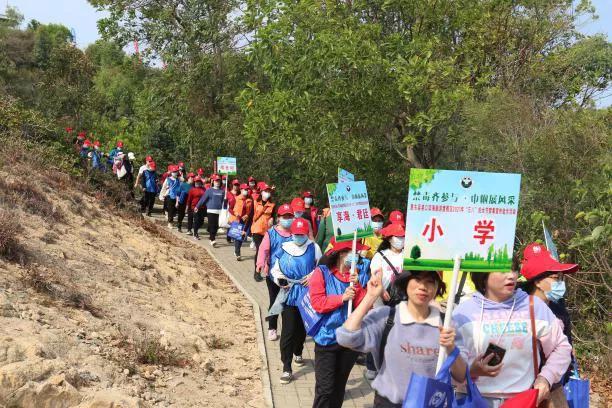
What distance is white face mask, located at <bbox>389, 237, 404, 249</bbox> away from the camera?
7141 millimetres

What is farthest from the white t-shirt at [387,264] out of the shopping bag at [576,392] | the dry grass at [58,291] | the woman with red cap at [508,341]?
the dry grass at [58,291]

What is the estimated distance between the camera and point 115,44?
967 inches

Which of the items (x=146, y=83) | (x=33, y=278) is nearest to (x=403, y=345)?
(x=33, y=278)

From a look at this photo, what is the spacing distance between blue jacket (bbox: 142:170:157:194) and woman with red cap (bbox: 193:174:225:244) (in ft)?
8.94

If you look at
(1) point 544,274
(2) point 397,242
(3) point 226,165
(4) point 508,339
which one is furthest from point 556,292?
(3) point 226,165

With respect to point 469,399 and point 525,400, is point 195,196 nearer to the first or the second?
point 525,400

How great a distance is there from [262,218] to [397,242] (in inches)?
272

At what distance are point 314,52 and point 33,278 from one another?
6424 millimetres

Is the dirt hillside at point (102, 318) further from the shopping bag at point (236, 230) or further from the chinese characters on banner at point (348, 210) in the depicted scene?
the shopping bag at point (236, 230)

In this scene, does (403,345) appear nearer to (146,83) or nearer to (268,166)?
(268,166)

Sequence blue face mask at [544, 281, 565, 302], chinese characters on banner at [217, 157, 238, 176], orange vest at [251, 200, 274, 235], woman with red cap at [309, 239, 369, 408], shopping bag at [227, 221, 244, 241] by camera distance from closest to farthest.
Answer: blue face mask at [544, 281, 565, 302] → woman with red cap at [309, 239, 369, 408] → orange vest at [251, 200, 274, 235] → shopping bag at [227, 221, 244, 241] → chinese characters on banner at [217, 157, 238, 176]

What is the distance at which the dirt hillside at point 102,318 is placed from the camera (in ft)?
18.6

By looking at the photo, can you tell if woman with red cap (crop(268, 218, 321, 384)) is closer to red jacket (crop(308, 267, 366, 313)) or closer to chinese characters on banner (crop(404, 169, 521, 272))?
red jacket (crop(308, 267, 366, 313))

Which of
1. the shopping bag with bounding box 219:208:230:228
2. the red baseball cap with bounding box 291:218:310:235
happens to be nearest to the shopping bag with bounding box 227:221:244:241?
the shopping bag with bounding box 219:208:230:228
